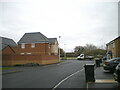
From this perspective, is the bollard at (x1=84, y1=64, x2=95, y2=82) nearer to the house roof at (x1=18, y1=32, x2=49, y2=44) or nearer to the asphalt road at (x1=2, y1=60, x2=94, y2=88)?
the asphalt road at (x1=2, y1=60, x2=94, y2=88)

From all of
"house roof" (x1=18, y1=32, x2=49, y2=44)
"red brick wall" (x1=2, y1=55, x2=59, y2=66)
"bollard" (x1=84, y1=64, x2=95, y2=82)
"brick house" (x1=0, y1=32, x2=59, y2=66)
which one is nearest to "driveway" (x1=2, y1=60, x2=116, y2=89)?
"bollard" (x1=84, y1=64, x2=95, y2=82)

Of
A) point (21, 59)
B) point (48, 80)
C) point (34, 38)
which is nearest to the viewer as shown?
point (48, 80)

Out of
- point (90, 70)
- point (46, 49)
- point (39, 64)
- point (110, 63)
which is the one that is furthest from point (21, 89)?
point (46, 49)

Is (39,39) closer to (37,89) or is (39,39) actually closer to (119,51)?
(119,51)

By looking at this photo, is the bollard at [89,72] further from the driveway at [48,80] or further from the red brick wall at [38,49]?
the red brick wall at [38,49]

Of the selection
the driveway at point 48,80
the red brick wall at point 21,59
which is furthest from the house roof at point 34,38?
the driveway at point 48,80

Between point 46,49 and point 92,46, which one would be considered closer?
point 46,49

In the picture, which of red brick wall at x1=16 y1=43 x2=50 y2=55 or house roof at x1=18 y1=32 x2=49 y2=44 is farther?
house roof at x1=18 y1=32 x2=49 y2=44

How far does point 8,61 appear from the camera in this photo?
3112 cm

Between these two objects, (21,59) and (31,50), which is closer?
(21,59)

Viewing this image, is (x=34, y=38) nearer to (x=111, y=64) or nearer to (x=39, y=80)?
(x=111, y=64)

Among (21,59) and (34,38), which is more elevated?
(34,38)

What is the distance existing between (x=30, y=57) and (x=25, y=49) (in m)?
14.8

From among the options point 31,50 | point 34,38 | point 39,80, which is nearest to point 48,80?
point 39,80
